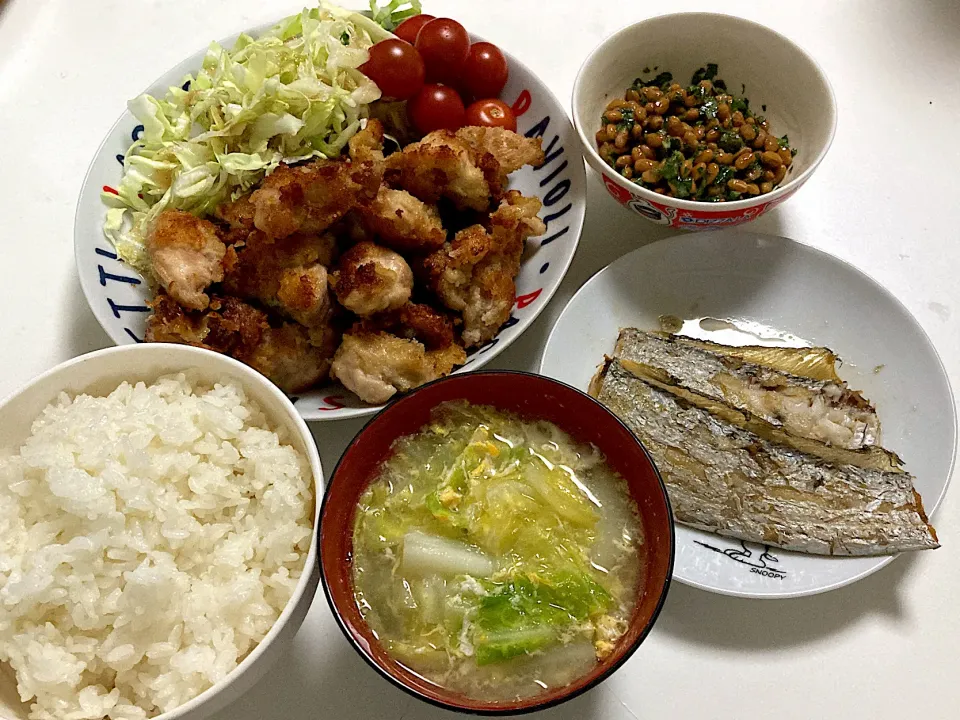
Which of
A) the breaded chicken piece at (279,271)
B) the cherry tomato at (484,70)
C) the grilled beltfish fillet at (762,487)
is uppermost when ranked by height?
the cherry tomato at (484,70)

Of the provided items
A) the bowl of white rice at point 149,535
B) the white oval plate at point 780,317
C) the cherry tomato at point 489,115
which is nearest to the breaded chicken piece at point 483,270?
the white oval plate at point 780,317

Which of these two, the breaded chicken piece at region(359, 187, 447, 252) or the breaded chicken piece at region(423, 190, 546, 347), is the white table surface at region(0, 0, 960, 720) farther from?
the breaded chicken piece at region(359, 187, 447, 252)

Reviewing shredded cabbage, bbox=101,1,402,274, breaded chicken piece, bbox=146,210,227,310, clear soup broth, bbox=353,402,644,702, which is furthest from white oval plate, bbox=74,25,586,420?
clear soup broth, bbox=353,402,644,702

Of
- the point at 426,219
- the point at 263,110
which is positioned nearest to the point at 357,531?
the point at 426,219

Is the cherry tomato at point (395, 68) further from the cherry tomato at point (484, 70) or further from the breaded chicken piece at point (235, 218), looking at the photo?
the breaded chicken piece at point (235, 218)

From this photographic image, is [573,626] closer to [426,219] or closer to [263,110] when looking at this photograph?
[426,219]

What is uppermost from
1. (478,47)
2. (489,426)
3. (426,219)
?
(478,47)
